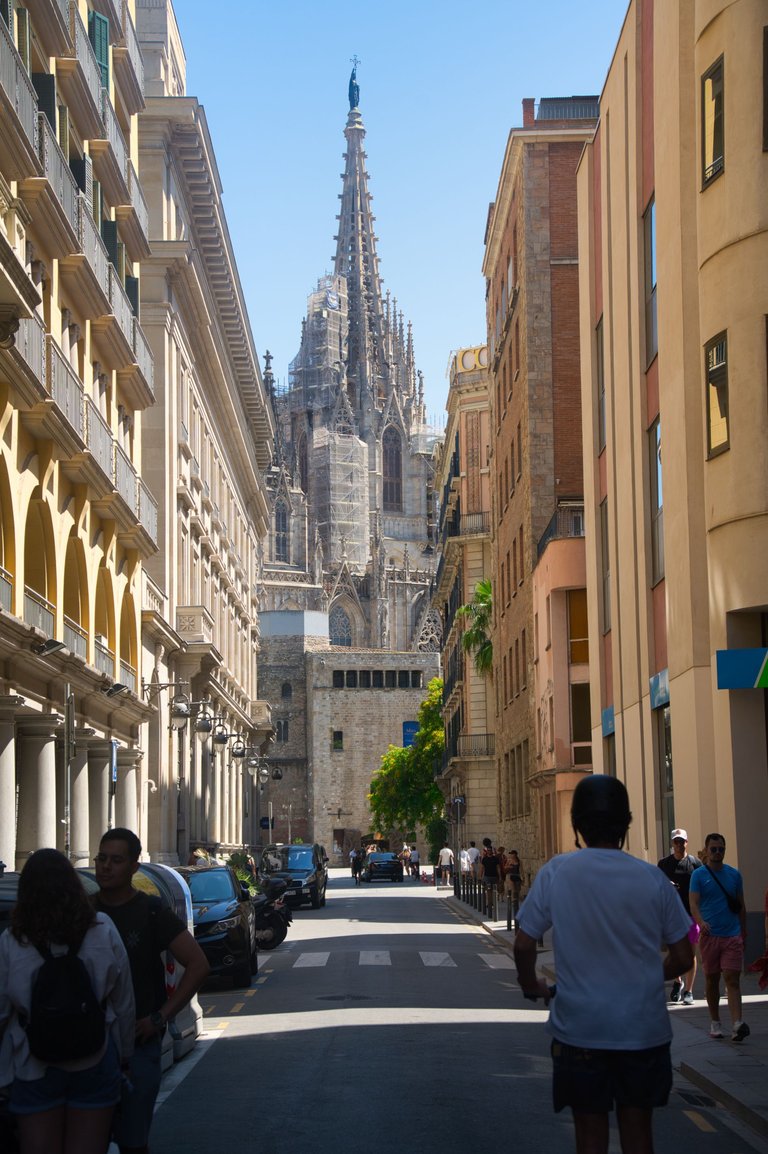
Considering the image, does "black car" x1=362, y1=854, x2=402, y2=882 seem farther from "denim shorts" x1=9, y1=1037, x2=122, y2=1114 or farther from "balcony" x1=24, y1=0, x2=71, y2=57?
Answer: "denim shorts" x1=9, y1=1037, x2=122, y2=1114

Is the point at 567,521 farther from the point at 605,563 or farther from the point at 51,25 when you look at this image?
the point at 51,25

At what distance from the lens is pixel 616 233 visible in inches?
1038

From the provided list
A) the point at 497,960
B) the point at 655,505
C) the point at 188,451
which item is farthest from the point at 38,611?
the point at 188,451

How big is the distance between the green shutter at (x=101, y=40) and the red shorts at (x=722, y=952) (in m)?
21.2

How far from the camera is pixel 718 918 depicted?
13625mm

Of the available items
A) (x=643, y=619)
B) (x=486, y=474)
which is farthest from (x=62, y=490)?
(x=486, y=474)

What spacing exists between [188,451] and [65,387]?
58.8ft

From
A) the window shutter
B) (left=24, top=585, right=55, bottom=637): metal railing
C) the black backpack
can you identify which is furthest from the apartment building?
the black backpack

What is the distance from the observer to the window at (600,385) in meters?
29.1

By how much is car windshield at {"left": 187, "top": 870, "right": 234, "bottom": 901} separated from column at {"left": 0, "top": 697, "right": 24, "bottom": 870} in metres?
2.34

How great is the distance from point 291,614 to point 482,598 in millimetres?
60957

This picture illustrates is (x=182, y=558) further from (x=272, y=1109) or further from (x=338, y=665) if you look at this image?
(x=338, y=665)

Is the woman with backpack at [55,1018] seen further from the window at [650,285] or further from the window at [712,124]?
the window at [650,285]

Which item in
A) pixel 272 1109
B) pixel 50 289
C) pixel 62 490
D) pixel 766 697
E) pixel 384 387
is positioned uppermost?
pixel 384 387
